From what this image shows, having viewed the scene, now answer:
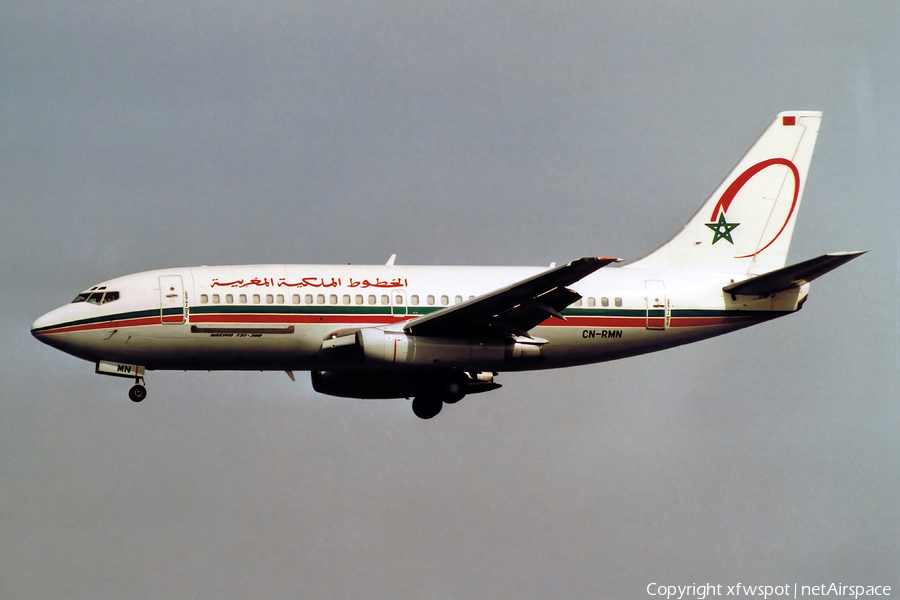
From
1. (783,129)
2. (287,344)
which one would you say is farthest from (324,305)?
(783,129)

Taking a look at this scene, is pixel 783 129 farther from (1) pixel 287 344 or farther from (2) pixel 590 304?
(1) pixel 287 344

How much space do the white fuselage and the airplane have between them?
47 millimetres

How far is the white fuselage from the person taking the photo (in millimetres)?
39219

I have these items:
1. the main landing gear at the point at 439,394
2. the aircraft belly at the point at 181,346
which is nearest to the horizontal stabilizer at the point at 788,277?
the main landing gear at the point at 439,394

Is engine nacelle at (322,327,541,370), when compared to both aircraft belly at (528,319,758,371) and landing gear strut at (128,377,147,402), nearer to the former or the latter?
aircraft belly at (528,319,758,371)

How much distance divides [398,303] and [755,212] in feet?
49.2

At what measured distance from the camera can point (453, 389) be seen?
1686 inches

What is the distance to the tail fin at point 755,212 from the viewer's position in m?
45.0

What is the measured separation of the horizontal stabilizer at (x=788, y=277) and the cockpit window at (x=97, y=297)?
71.5 ft

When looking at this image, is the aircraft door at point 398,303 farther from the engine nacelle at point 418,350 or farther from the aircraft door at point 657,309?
the aircraft door at point 657,309

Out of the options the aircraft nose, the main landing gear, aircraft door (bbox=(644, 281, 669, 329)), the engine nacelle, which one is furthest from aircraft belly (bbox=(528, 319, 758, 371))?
the aircraft nose

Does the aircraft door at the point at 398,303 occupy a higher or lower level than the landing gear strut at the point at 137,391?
higher

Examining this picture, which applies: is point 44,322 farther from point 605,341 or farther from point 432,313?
point 605,341

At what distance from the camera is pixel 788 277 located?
136ft
